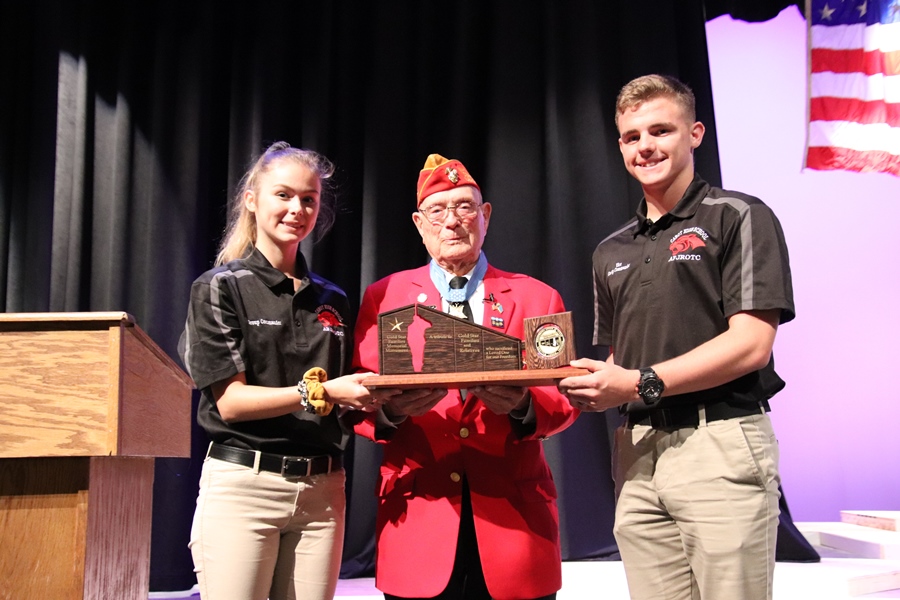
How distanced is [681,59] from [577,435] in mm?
2273

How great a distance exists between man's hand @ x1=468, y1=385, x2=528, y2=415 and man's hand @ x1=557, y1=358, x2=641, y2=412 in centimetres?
15

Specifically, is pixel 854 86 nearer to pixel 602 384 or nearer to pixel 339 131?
pixel 339 131

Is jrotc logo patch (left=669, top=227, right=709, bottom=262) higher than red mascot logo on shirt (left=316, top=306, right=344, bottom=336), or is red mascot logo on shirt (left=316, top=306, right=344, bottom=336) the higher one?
jrotc logo patch (left=669, top=227, right=709, bottom=262)

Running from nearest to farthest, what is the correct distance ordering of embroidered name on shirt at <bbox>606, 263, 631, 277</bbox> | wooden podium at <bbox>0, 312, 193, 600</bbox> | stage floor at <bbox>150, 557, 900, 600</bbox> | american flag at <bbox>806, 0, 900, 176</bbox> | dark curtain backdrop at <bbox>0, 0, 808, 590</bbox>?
wooden podium at <bbox>0, 312, 193, 600</bbox>, embroidered name on shirt at <bbox>606, 263, 631, 277</bbox>, stage floor at <bbox>150, 557, 900, 600</bbox>, dark curtain backdrop at <bbox>0, 0, 808, 590</bbox>, american flag at <bbox>806, 0, 900, 176</bbox>

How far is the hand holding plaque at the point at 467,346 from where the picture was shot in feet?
5.78

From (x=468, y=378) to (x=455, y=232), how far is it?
1.77 ft

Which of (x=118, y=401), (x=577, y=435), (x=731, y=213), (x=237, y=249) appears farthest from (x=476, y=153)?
(x=118, y=401)

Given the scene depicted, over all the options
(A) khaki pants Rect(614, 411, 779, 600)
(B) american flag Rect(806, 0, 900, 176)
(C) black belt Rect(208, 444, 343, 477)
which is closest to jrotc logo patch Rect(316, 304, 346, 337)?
(C) black belt Rect(208, 444, 343, 477)

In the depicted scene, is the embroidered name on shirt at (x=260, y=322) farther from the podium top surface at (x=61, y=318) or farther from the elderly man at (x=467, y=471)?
the podium top surface at (x=61, y=318)

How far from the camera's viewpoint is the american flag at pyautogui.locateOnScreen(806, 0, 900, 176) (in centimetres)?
452

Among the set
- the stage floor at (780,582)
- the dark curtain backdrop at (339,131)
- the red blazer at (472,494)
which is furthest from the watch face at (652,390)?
the dark curtain backdrop at (339,131)

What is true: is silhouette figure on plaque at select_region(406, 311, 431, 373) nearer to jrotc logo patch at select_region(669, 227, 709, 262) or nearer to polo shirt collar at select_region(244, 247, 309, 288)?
polo shirt collar at select_region(244, 247, 309, 288)

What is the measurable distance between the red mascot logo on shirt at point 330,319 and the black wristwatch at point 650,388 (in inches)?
33.0

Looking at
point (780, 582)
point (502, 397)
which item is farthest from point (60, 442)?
point (780, 582)
